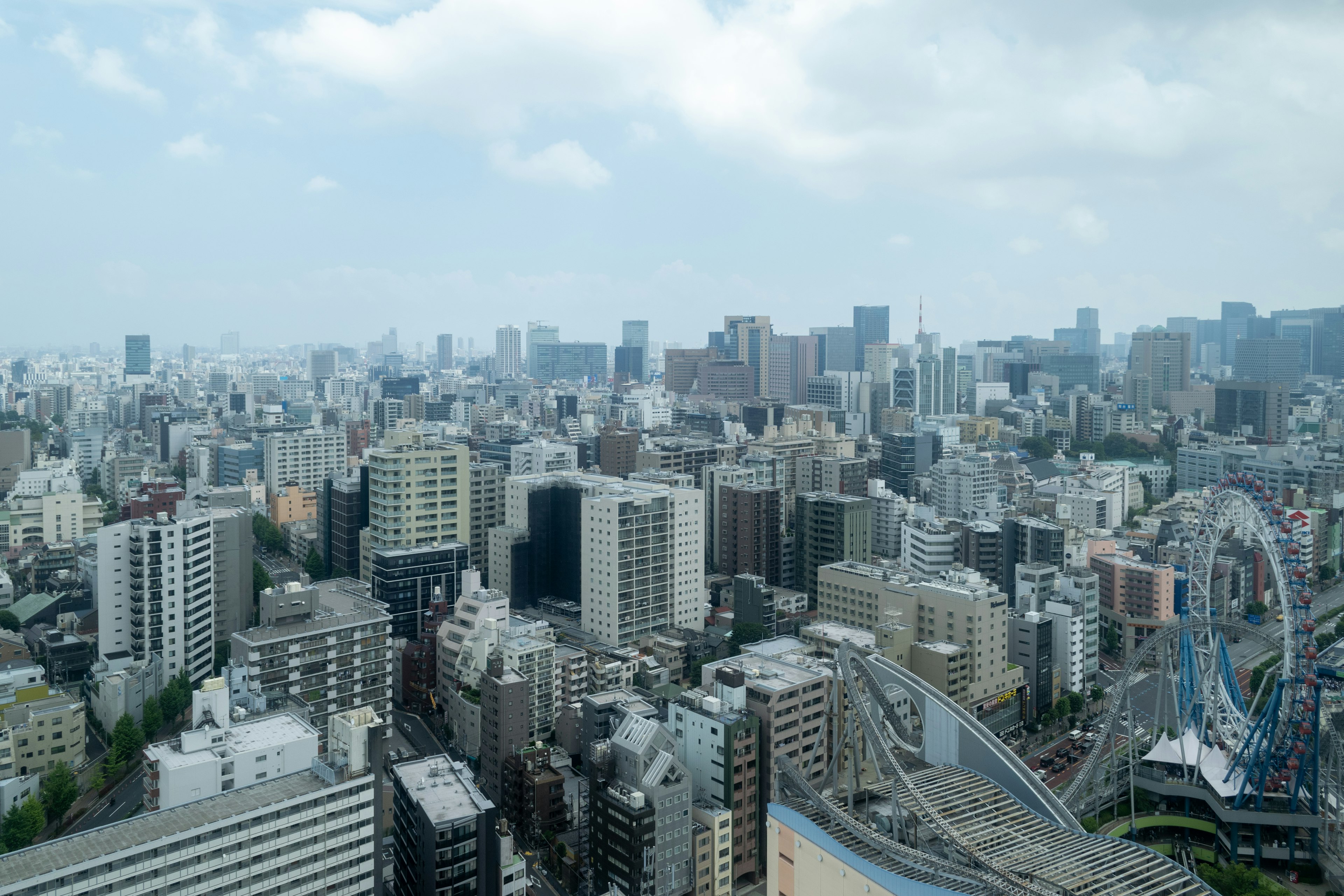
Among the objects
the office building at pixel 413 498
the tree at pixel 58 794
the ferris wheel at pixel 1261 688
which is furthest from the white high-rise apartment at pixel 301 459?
the ferris wheel at pixel 1261 688

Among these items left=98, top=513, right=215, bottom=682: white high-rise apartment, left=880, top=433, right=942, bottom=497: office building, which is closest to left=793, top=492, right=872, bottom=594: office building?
left=880, top=433, right=942, bottom=497: office building

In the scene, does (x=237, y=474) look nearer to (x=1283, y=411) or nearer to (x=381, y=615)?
(x=381, y=615)

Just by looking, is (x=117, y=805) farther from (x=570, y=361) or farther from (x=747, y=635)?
(x=570, y=361)

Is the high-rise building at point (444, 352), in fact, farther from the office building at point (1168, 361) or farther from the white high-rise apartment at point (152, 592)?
the white high-rise apartment at point (152, 592)

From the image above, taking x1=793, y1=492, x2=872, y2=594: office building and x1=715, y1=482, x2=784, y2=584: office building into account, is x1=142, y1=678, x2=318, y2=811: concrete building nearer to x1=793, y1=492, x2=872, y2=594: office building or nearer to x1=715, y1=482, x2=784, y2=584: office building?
x1=793, y1=492, x2=872, y2=594: office building

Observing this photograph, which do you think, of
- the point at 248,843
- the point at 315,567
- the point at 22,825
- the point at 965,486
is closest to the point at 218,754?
the point at 248,843
